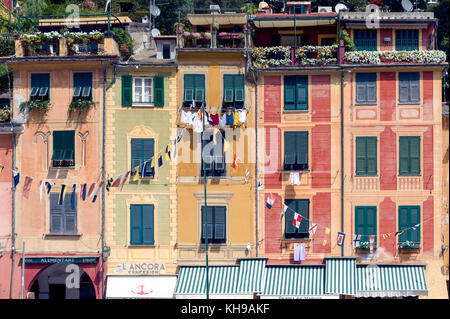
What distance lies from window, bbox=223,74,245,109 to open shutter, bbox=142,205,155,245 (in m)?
6.11

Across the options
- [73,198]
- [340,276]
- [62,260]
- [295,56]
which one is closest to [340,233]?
[340,276]

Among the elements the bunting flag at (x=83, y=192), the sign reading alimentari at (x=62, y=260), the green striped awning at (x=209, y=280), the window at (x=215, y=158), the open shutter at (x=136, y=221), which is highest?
the window at (x=215, y=158)

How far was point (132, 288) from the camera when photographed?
33625 millimetres

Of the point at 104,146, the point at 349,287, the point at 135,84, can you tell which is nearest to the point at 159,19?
the point at 135,84

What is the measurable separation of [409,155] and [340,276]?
255 inches

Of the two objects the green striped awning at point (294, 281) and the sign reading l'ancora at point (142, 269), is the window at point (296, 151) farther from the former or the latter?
the sign reading l'ancora at point (142, 269)

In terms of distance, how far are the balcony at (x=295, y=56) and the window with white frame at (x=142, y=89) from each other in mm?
5110

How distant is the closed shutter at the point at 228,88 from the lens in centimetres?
3384

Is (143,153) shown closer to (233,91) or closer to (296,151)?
(233,91)

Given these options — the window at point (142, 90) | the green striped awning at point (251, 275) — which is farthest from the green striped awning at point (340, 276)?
the window at point (142, 90)

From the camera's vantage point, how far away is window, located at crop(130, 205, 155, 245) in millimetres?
33750

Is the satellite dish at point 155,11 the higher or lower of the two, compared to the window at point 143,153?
higher

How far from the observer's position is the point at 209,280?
33.0 meters

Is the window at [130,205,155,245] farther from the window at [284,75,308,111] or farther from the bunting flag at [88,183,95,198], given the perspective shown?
the window at [284,75,308,111]
